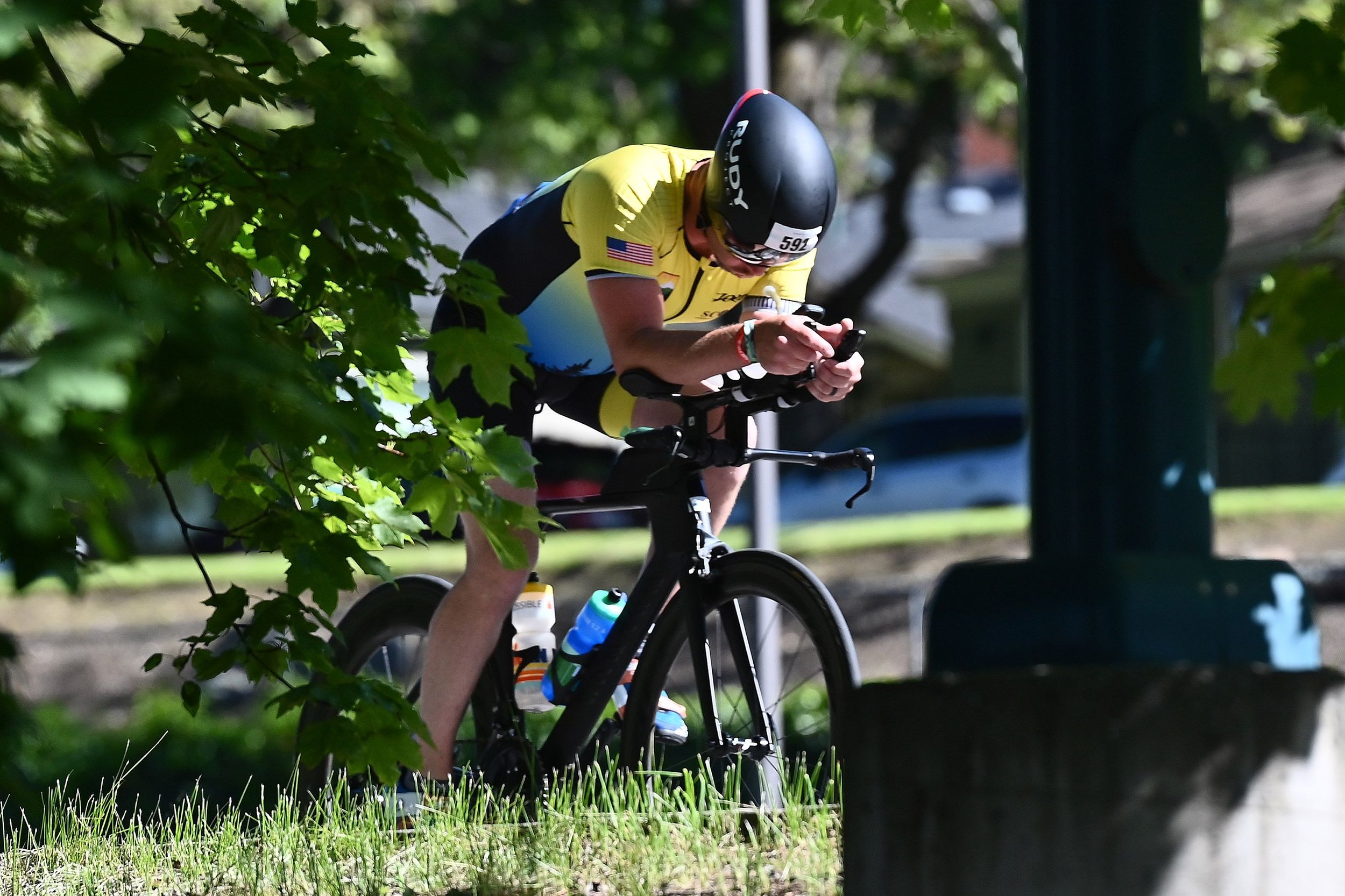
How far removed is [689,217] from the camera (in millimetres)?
4031

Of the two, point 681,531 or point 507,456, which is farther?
point 681,531

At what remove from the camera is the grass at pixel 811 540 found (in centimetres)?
1546

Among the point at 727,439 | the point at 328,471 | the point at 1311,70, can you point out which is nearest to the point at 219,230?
the point at 328,471

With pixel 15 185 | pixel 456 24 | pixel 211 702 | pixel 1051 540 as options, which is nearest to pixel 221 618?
pixel 15 185

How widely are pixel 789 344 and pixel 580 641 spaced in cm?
121

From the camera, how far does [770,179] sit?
3.79 meters

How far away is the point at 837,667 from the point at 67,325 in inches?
85.6

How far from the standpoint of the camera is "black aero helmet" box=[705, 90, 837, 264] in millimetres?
3812

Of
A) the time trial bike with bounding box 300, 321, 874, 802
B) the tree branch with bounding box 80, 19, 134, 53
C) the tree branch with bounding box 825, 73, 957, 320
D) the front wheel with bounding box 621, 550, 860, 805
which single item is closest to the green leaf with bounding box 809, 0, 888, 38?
the time trial bike with bounding box 300, 321, 874, 802

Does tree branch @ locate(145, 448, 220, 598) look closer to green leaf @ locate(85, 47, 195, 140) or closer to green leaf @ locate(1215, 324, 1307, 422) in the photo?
green leaf @ locate(85, 47, 195, 140)

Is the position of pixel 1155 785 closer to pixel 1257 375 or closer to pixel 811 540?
pixel 1257 375

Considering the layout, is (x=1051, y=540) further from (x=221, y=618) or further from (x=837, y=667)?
(x=221, y=618)

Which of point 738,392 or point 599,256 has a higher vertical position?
point 599,256

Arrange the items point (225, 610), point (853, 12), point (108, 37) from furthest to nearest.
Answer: point (853, 12) → point (225, 610) → point (108, 37)
